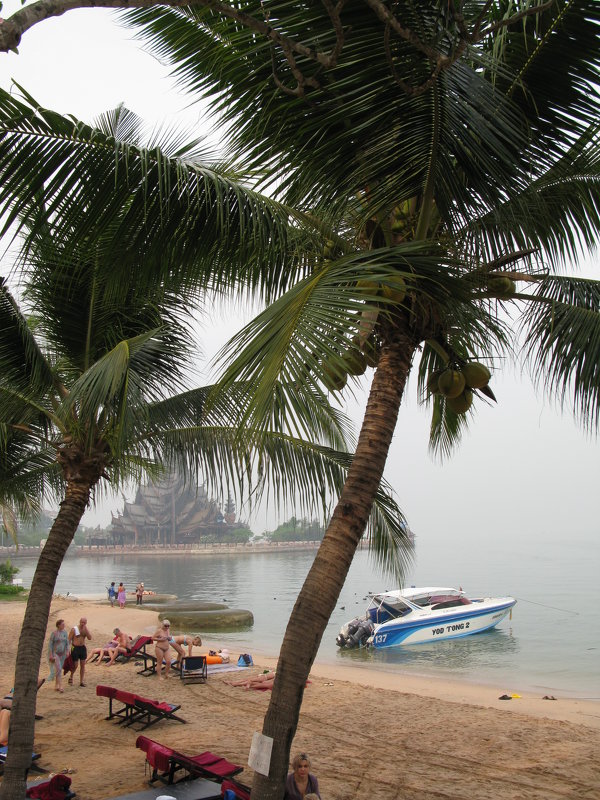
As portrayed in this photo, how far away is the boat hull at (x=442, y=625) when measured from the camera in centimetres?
2392

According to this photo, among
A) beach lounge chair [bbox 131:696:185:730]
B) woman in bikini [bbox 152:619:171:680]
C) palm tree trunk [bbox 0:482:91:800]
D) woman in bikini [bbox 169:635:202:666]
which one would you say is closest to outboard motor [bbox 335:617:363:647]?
woman in bikini [bbox 169:635:202:666]

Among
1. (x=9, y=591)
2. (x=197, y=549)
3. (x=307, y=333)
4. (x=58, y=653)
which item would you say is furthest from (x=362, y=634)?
(x=197, y=549)

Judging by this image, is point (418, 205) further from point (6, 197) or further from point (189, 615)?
point (189, 615)

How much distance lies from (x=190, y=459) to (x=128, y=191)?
4.44 m

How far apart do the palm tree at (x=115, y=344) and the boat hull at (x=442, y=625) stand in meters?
15.9

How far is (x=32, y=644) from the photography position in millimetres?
6633

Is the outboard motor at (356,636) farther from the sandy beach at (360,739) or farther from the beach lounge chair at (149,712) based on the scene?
the beach lounge chair at (149,712)

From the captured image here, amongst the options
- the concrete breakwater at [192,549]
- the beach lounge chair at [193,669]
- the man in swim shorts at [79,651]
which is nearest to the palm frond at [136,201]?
the man in swim shorts at [79,651]

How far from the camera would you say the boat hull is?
23922 mm

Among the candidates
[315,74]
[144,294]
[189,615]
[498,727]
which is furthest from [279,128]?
[189,615]

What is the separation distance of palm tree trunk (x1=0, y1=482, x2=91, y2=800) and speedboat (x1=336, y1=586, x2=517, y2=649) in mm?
18645

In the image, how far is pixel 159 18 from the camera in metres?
4.47

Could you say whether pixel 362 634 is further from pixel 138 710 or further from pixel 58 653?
pixel 138 710

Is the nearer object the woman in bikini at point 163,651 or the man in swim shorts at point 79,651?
the man in swim shorts at point 79,651
